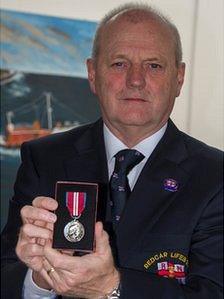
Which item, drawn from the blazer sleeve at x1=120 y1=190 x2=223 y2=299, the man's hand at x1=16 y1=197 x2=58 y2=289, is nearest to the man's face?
the blazer sleeve at x1=120 y1=190 x2=223 y2=299

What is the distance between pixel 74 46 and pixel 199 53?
44 centimetres

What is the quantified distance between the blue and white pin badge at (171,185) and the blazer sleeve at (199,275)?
8 centimetres

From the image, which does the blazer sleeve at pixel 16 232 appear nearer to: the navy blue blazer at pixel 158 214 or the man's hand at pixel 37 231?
the navy blue blazer at pixel 158 214

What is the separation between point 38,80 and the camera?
1591mm

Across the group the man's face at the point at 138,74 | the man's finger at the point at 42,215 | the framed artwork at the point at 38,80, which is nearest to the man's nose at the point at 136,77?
the man's face at the point at 138,74

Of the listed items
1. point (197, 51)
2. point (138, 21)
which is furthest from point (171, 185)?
point (197, 51)

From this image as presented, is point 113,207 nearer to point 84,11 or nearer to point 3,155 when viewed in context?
point 3,155

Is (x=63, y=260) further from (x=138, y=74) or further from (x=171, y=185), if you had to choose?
(x=138, y=74)

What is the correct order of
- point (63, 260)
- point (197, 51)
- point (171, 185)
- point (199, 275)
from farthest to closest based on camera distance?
point (197, 51), point (171, 185), point (199, 275), point (63, 260)

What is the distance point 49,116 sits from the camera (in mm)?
1613

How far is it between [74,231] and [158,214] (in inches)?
11.2

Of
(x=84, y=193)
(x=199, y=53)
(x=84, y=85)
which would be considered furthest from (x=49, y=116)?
(x=84, y=193)

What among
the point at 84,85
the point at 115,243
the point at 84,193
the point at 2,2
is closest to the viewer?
the point at 84,193

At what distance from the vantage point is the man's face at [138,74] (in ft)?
3.40
